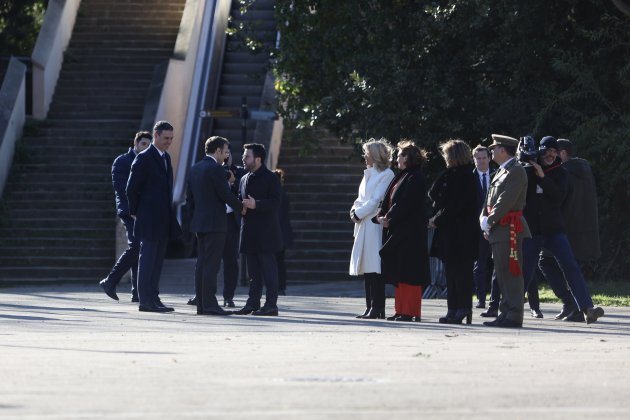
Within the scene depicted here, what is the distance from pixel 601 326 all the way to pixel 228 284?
14.8 feet

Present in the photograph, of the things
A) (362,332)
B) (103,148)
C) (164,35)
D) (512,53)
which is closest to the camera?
(362,332)

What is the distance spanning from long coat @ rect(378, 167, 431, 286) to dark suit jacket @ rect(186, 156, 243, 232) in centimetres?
151

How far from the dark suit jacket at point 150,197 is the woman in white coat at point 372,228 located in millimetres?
1843

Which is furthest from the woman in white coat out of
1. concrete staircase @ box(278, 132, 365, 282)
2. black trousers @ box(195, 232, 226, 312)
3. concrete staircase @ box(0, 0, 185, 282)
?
concrete staircase @ box(0, 0, 185, 282)

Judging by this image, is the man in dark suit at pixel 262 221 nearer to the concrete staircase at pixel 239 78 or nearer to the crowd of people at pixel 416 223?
the crowd of people at pixel 416 223

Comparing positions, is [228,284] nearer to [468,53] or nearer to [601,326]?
[601,326]

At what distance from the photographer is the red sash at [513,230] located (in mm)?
15039

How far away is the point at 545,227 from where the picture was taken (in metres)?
15.8

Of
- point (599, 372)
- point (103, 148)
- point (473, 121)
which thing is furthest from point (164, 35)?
point (599, 372)

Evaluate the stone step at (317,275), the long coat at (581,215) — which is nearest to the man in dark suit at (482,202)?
the long coat at (581,215)

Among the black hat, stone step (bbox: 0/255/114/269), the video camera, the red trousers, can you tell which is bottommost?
the red trousers

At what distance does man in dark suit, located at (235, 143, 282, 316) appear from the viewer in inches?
651

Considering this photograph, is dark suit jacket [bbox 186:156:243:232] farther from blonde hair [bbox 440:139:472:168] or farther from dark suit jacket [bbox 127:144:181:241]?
blonde hair [bbox 440:139:472:168]

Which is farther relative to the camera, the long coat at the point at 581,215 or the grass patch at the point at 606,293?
the grass patch at the point at 606,293
